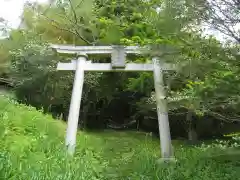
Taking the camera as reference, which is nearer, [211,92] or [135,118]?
[211,92]

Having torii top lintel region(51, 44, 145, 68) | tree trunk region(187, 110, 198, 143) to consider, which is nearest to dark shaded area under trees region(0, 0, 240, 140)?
tree trunk region(187, 110, 198, 143)

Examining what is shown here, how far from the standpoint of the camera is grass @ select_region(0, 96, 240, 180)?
484 centimetres

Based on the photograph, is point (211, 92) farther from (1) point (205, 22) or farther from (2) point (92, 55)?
(2) point (92, 55)

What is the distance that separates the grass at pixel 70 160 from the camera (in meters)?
4.84

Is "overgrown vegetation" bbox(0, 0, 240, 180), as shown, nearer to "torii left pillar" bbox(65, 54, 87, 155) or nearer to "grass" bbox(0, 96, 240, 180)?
"grass" bbox(0, 96, 240, 180)

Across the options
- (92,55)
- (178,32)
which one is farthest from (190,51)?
(92,55)

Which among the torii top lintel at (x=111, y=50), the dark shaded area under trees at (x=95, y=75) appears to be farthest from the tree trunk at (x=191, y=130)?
the torii top lintel at (x=111, y=50)

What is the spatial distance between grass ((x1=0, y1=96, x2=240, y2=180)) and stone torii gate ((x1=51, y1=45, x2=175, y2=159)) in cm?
36

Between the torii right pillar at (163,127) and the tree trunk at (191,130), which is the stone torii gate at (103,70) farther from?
the tree trunk at (191,130)

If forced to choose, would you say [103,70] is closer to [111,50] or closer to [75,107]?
[111,50]

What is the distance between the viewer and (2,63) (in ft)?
39.6

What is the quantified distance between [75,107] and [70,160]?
153 cm

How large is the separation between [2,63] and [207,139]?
7706mm

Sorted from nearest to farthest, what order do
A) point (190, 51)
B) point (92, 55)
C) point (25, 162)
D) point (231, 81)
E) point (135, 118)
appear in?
point (231, 81) → point (190, 51) → point (25, 162) → point (92, 55) → point (135, 118)
